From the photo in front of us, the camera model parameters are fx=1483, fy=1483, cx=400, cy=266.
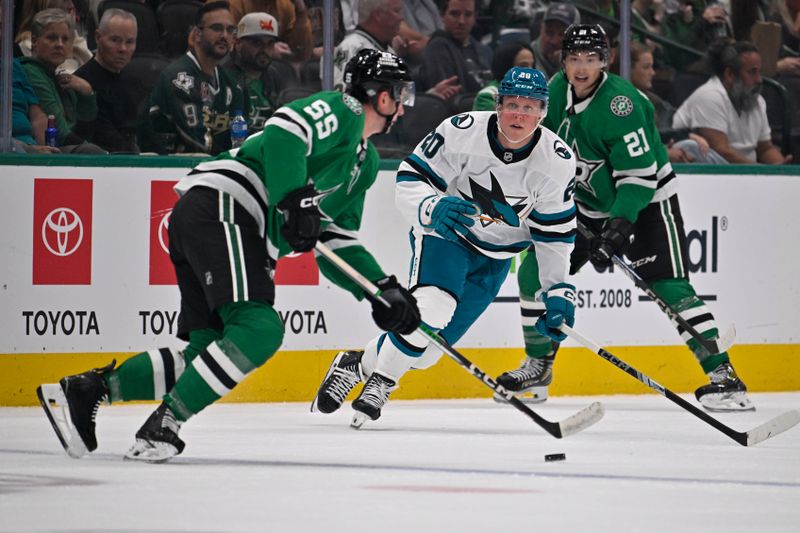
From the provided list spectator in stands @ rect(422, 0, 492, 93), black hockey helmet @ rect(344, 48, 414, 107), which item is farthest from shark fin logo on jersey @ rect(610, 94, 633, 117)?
black hockey helmet @ rect(344, 48, 414, 107)

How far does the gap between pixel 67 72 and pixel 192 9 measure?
1.66ft

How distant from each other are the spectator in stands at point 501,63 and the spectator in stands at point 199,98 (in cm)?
99

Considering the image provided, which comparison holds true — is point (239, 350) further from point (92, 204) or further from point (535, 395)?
point (535, 395)

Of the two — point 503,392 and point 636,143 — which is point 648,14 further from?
point 503,392

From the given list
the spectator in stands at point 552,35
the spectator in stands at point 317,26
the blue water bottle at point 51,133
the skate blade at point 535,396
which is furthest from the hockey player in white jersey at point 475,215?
the spectator in stands at point 552,35

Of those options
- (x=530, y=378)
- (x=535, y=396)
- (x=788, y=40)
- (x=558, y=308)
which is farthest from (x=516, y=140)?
(x=788, y=40)

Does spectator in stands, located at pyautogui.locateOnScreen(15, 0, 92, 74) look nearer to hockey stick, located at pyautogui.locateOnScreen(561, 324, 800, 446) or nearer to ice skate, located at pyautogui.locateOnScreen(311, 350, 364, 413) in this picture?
ice skate, located at pyautogui.locateOnScreen(311, 350, 364, 413)

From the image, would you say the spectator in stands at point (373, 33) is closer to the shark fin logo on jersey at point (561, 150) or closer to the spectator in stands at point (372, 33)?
the spectator in stands at point (372, 33)

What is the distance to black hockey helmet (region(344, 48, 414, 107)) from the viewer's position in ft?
12.6

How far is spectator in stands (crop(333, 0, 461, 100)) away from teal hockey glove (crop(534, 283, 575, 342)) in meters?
1.55

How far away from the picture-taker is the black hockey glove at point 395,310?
3.84 metres

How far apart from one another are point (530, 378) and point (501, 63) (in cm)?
132

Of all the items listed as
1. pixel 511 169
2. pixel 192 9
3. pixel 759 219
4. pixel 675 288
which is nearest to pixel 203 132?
pixel 192 9

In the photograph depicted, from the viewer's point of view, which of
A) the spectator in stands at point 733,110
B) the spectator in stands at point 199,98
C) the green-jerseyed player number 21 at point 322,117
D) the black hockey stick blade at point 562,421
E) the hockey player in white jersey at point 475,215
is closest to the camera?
the green-jerseyed player number 21 at point 322,117
